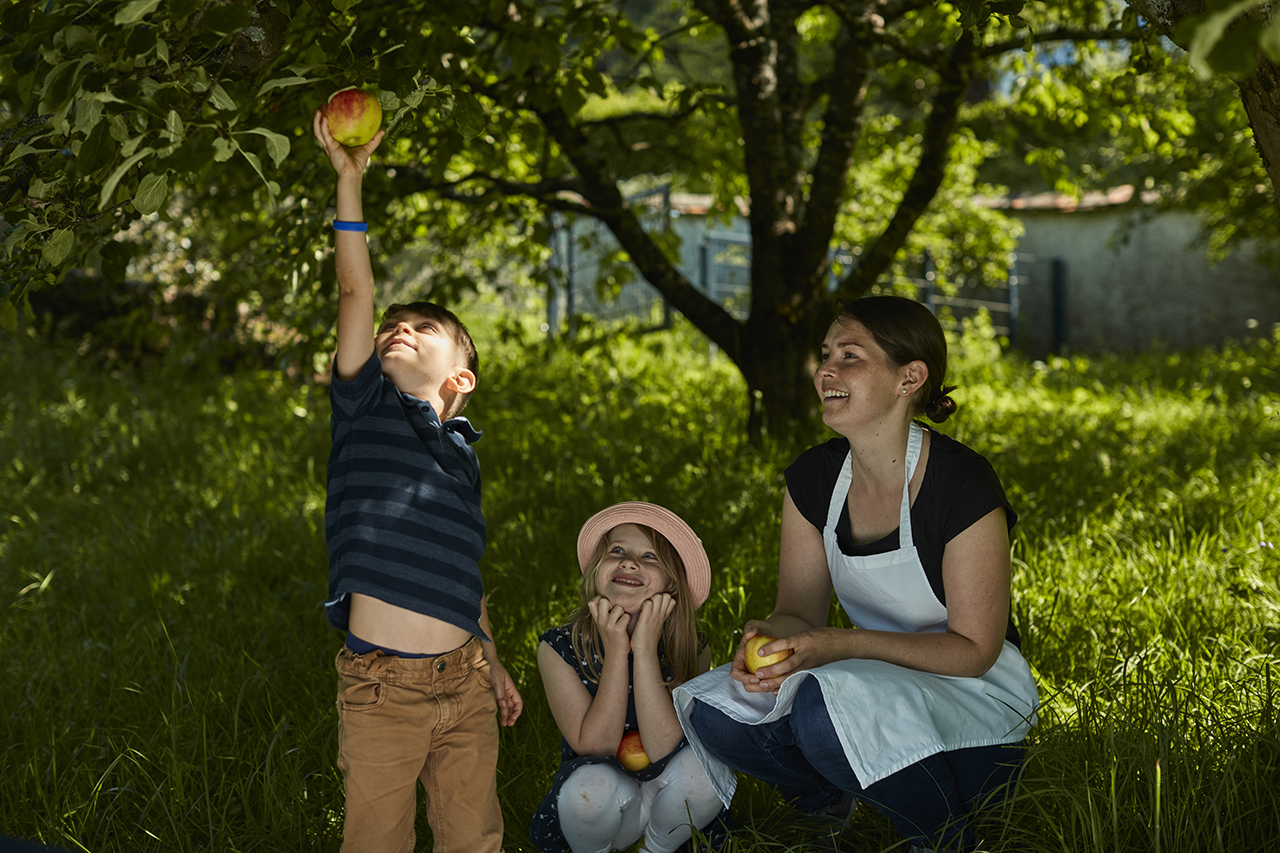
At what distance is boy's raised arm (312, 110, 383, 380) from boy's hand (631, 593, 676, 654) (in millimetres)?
798

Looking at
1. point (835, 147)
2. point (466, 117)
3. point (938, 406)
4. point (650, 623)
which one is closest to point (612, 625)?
point (650, 623)

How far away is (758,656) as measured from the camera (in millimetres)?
1971

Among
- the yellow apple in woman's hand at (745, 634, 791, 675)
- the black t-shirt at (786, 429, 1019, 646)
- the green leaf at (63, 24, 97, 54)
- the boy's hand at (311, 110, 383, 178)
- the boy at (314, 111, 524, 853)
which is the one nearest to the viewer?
the green leaf at (63, 24, 97, 54)

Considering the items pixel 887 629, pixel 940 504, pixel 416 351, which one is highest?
pixel 416 351

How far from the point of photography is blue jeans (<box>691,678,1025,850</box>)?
189 centimetres

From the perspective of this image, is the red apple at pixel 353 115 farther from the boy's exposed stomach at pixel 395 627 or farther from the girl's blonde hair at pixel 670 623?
the girl's blonde hair at pixel 670 623

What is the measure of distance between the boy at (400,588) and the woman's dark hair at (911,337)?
0.95m

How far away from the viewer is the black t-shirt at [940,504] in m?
2.07

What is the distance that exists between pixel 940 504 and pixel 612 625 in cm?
76

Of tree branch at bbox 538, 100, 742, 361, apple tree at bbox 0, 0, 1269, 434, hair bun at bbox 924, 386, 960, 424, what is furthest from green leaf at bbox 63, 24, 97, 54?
tree branch at bbox 538, 100, 742, 361

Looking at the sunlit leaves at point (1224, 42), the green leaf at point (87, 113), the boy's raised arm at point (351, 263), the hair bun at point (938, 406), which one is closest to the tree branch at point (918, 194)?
the hair bun at point (938, 406)

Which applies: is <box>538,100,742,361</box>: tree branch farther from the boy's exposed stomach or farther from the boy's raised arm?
the boy's exposed stomach

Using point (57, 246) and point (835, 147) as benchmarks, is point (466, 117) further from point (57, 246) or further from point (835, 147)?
point (835, 147)

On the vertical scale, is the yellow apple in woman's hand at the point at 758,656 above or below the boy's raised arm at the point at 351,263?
below
